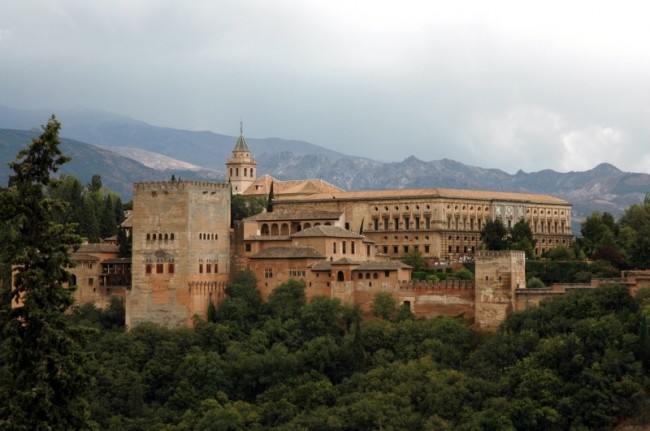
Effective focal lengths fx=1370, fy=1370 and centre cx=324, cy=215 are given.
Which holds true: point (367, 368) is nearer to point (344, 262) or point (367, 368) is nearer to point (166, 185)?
point (344, 262)

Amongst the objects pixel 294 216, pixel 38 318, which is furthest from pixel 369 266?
pixel 38 318

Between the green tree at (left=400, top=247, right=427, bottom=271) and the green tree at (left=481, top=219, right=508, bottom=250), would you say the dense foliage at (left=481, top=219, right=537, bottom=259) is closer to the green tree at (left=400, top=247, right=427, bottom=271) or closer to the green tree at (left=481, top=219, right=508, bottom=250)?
the green tree at (left=481, top=219, right=508, bottom=250)

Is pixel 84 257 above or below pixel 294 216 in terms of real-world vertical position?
below

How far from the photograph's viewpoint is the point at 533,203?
89.0 m

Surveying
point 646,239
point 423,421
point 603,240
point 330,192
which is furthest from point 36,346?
point 330,192

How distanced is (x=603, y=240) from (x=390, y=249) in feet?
42.2

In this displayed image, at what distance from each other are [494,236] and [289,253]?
1528cm

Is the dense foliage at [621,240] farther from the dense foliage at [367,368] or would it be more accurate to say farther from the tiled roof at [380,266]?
the tiled roof at [380,266]

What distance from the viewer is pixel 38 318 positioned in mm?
31312

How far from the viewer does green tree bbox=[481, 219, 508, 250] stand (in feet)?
253

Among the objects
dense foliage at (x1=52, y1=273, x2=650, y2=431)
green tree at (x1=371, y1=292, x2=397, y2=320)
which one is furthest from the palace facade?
dense foliage at (x1=52, y1=273, x2=650, y2=431)

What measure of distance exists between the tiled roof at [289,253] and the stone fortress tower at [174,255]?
224 centimetres

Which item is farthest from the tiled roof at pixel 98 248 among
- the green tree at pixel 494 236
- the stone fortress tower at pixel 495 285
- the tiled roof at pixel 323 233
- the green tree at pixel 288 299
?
the green tree at pixel 494 236

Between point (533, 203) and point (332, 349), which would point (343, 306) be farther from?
point (533, 203)
